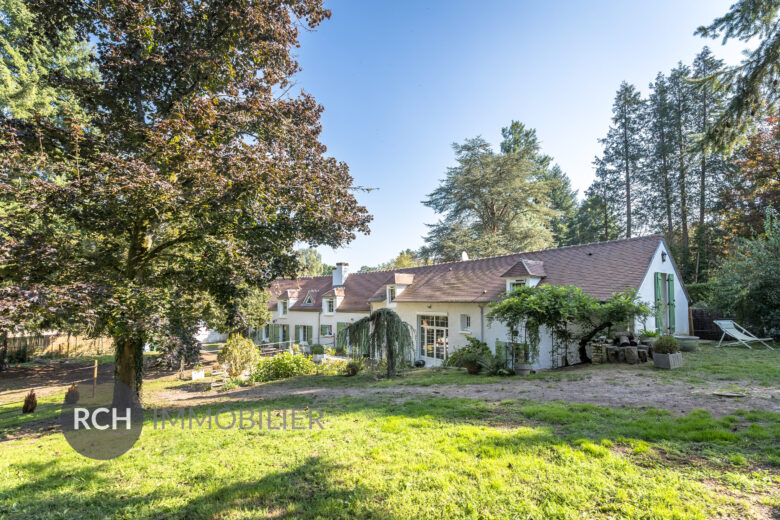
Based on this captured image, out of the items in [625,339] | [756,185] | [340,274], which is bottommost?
[625,339]

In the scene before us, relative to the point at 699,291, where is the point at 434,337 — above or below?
below

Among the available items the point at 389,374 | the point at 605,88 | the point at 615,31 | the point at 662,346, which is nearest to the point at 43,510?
the point at 389,374

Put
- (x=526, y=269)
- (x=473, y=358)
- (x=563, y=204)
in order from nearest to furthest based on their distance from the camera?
(x=473, y=358)
(x=526, y=269)
(x=563, y=204)

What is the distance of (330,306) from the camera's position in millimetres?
26469

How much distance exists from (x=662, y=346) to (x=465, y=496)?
10092 mm

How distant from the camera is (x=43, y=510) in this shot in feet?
12.2

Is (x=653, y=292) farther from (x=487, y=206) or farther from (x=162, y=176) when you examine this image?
(x=162, y=176)

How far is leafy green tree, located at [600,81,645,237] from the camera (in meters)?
31.6

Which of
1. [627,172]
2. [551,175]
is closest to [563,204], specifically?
[551,175]

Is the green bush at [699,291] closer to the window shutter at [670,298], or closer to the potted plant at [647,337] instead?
the window shutter at [670,298]

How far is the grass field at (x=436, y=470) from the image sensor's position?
3.36 metres

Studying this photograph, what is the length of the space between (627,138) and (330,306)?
102 feet

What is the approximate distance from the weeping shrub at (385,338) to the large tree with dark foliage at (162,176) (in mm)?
3944

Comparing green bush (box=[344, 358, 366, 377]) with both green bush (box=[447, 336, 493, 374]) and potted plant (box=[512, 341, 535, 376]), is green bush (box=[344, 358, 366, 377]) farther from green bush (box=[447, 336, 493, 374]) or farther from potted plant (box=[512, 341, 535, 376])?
potted plant (box=[512, 341, 535, 376])
